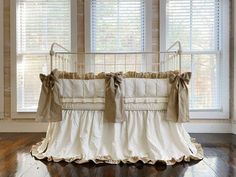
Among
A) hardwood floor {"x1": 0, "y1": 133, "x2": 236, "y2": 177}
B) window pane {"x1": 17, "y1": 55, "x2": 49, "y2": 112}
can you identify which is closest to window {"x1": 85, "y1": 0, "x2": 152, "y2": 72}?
window pane {"x1": 17, "y1": 55, "x2": 49, "y2": 112}

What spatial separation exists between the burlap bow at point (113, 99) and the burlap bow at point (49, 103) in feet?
1.39

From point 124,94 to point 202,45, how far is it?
5.76 ft

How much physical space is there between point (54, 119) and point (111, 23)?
70.6 inches

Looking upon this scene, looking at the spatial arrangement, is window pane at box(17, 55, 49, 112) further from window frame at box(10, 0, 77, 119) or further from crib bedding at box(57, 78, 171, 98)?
crib bedding at box(57, 78, 171, 98)

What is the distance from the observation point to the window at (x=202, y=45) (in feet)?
11.7

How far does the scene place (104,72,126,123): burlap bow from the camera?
2283mm

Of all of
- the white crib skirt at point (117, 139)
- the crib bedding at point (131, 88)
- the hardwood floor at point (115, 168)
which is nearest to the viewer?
the hardwood floor at point (115, 168)

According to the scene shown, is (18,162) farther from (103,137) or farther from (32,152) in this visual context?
(103,137)

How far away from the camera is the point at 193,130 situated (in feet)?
11.9

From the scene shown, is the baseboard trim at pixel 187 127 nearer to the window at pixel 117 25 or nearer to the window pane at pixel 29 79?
the window pane at pixel 29 79

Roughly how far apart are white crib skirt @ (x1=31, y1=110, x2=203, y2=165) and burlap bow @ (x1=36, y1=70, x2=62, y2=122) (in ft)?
0.27

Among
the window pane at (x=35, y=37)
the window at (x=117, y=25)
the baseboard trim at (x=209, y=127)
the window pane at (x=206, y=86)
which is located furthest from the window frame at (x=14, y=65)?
the baseboard trim at (x=209, y=127)

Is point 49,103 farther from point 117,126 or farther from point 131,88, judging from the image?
point 131,88

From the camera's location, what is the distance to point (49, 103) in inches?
93.4
